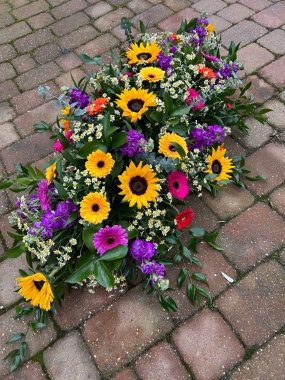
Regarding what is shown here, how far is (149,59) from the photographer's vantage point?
190 cm

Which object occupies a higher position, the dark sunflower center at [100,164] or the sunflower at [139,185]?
the dark sunflower center at [100,164]

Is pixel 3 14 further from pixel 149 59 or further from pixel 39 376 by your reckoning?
pixel 39 376

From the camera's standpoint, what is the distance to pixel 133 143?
157 centimetres

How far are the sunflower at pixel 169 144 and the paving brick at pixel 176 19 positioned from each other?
148 cm

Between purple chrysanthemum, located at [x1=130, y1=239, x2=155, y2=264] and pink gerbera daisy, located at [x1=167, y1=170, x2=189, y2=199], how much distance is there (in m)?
0.25

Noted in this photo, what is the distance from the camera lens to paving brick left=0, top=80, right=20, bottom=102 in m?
2.56

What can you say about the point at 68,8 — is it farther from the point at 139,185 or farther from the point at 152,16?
the point at 139,185

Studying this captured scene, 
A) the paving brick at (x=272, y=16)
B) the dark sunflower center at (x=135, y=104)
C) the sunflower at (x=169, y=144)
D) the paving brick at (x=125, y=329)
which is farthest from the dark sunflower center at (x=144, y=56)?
the paving brick at (x=272, y=16)

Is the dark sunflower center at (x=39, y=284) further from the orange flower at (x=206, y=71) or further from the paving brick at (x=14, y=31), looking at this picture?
the paving brick at (x=14, y=31)

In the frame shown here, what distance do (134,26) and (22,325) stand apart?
222cm

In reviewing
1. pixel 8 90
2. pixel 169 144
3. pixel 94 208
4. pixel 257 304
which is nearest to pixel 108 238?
pixel 94 208

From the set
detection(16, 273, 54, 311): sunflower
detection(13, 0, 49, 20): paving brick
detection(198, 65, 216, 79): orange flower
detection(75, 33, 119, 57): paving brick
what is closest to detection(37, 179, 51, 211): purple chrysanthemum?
detection(16, 273, 54, 311): sunflower

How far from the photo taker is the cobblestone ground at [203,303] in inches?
58.1

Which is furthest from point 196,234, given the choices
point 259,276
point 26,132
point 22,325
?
point 26,132
